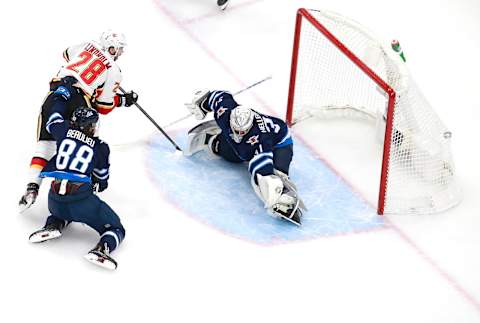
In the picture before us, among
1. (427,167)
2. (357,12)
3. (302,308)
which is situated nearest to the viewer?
(302,308)

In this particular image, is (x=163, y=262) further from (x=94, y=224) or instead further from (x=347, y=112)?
(x=347, y=112)

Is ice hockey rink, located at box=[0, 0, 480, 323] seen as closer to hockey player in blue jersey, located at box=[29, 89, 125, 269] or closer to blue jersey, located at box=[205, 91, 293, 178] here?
hockey player in blue jersey, located at box=[29, 89, 125, 269]

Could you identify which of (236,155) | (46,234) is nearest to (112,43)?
(236,155)

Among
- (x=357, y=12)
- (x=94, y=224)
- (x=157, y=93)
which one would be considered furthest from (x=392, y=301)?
(x=357, y=12)

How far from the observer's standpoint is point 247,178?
7.83 metres

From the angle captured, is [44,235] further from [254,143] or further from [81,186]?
[254,143]

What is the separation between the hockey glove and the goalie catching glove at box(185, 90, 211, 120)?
1.07 feet

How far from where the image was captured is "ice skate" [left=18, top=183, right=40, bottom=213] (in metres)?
7.22

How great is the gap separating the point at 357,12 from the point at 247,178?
7.08 ft

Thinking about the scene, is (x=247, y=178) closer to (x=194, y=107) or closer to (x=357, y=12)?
(x=194, y=107)

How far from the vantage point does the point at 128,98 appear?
7.80m

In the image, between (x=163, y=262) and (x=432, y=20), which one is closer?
(x=163, y=262)

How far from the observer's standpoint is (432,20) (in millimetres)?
9531

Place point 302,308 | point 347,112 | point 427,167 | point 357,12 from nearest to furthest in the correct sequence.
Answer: point 302,308, point 427,167, point 347,112, point 357,12
